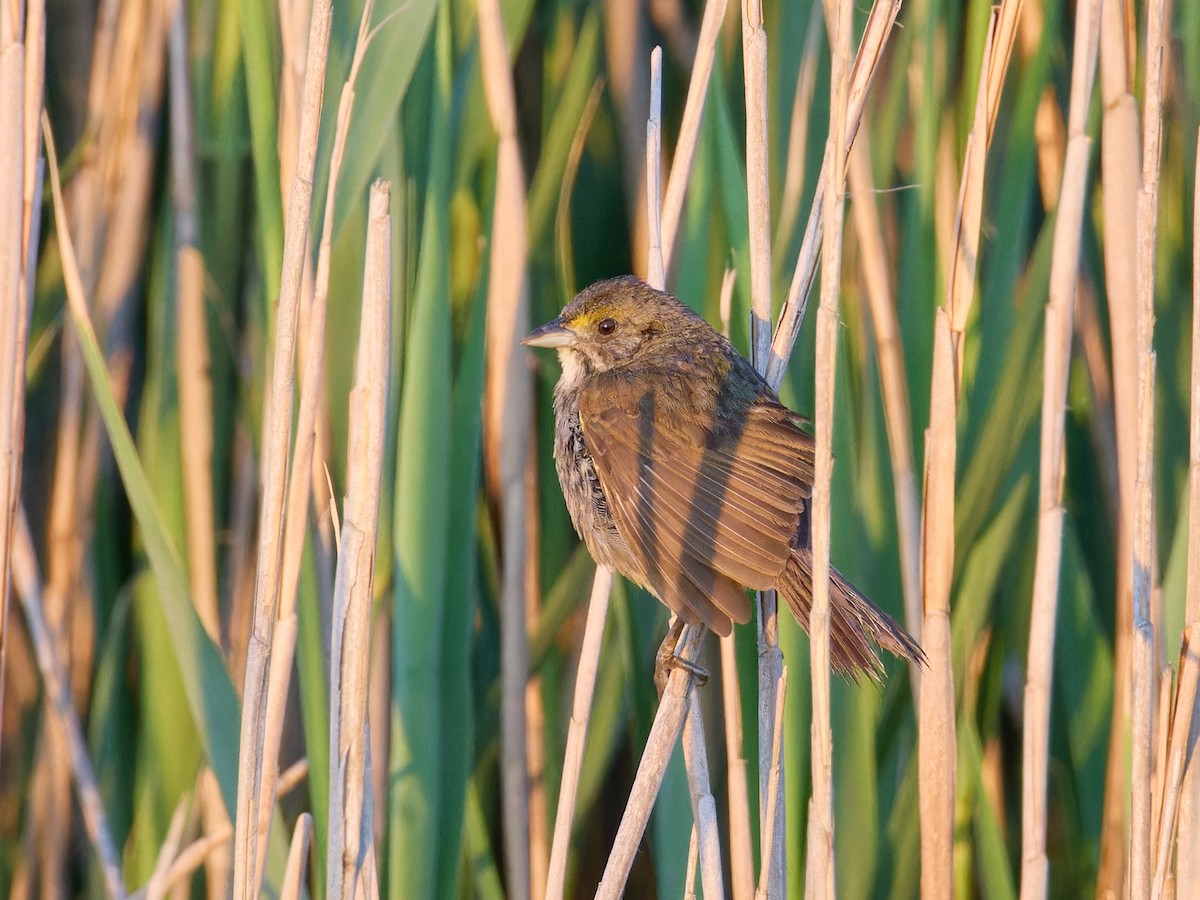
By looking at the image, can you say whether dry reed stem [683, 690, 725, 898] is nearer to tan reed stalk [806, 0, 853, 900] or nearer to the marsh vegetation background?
the marsh vegetation background

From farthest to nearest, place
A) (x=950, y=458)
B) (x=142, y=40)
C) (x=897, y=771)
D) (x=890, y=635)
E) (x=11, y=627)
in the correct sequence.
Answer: (x=11, y=627), (x=142, y=40), (x=897, y=771), (x=950, y=458), (x=890, y=635)

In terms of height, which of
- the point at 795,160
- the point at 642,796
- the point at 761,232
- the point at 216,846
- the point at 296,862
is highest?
the point at 795,160

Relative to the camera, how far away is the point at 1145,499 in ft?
5.35

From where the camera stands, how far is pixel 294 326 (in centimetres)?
154

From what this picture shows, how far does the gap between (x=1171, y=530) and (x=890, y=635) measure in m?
0.82

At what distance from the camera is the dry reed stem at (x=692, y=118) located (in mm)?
1797

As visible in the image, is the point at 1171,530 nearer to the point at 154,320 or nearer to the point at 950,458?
the point at 950,458

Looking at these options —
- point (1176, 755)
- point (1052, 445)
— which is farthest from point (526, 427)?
point (1176, 755)

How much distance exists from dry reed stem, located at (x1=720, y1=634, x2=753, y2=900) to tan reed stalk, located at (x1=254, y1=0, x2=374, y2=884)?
59 centimetres

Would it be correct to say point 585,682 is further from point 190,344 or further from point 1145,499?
point 190,344

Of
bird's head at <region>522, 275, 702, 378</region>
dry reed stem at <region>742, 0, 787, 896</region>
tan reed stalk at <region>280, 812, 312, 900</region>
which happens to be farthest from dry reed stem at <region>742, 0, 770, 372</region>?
tan reed stalk at <region>280, 812, 312, 900</region>

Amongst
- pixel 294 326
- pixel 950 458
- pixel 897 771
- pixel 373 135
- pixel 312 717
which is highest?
pixel 373 135

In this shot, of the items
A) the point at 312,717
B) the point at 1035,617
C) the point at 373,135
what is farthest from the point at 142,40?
the point at 1035,617

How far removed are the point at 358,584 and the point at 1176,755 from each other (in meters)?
1.02
